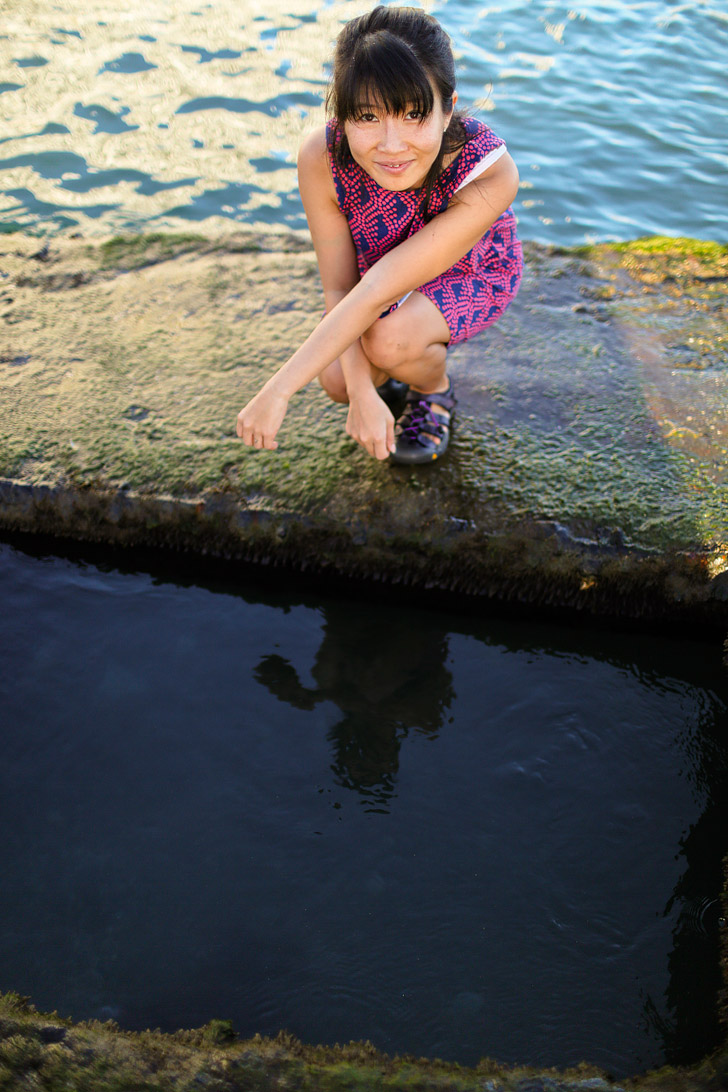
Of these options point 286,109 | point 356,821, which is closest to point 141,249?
point 286,109

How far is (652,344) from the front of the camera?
357 cm

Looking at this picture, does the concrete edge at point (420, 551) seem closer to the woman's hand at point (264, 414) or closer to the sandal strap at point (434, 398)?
the sandal strap at point (434, 398)

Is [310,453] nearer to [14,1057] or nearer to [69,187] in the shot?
[14,1057]

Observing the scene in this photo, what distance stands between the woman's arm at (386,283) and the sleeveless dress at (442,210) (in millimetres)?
75

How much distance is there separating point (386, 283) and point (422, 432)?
1.99ft

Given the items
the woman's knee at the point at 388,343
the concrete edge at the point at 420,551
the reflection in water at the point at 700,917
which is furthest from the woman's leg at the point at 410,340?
the reflection in water at the point at 700,917

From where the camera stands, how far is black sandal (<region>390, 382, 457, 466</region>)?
2990mm

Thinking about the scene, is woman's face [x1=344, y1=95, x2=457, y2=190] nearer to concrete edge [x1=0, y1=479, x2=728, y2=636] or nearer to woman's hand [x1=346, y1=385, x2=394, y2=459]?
woman's hand [x1=346, y1=385, x2=394, y2=459]

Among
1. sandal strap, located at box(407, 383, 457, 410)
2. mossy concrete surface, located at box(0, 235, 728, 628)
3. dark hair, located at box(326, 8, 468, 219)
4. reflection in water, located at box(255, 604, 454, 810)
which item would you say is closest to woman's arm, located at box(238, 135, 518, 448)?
dark hair, located at box(326, 8, 468, 219)

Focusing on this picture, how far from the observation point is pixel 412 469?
304cm

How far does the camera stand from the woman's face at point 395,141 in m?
2.29

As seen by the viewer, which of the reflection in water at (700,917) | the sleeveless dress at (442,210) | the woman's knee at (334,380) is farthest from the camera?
the woman's knee at (334,380)

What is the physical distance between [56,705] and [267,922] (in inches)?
38.0

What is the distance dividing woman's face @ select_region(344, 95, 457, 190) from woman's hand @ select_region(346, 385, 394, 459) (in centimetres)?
62
